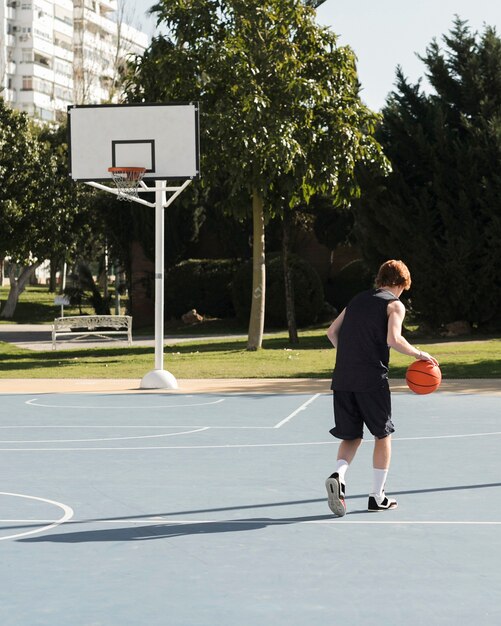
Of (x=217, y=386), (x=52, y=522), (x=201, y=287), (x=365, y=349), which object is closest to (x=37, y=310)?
(x=201, y=287)

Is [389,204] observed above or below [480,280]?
above

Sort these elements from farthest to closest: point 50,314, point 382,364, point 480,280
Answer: point 50,314 < point 480,280 < point 382,364

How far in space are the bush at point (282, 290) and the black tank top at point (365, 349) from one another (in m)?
32.1

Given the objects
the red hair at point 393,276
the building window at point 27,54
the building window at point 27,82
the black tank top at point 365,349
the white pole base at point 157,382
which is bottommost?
the white pole base at point 157,382

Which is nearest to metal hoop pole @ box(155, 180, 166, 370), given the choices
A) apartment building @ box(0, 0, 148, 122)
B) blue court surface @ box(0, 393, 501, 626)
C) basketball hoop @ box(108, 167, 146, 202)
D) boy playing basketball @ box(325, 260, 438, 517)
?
basketball hoop @ box(108, 167, 146, 202)

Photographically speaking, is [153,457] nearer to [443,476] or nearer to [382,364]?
[443,476]

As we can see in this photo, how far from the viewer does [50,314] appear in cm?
6028

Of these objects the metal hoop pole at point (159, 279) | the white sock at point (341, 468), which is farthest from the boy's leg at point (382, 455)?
the metal hoop pole at point (159, 279)

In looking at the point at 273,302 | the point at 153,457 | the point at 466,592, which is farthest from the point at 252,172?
the point at 466,592

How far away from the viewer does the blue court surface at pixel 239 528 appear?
6.25 m

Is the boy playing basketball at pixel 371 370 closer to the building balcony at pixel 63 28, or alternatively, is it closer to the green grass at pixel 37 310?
the green grass at pixel 37 310

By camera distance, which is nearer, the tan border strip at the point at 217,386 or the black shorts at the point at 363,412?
the black shorts at the point at 363,412

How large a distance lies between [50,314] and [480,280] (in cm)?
3151

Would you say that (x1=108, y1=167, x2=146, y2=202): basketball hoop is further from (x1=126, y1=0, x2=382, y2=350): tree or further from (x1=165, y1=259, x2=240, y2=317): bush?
(x1=165, y1=259, x2=240, y2=317): bush
